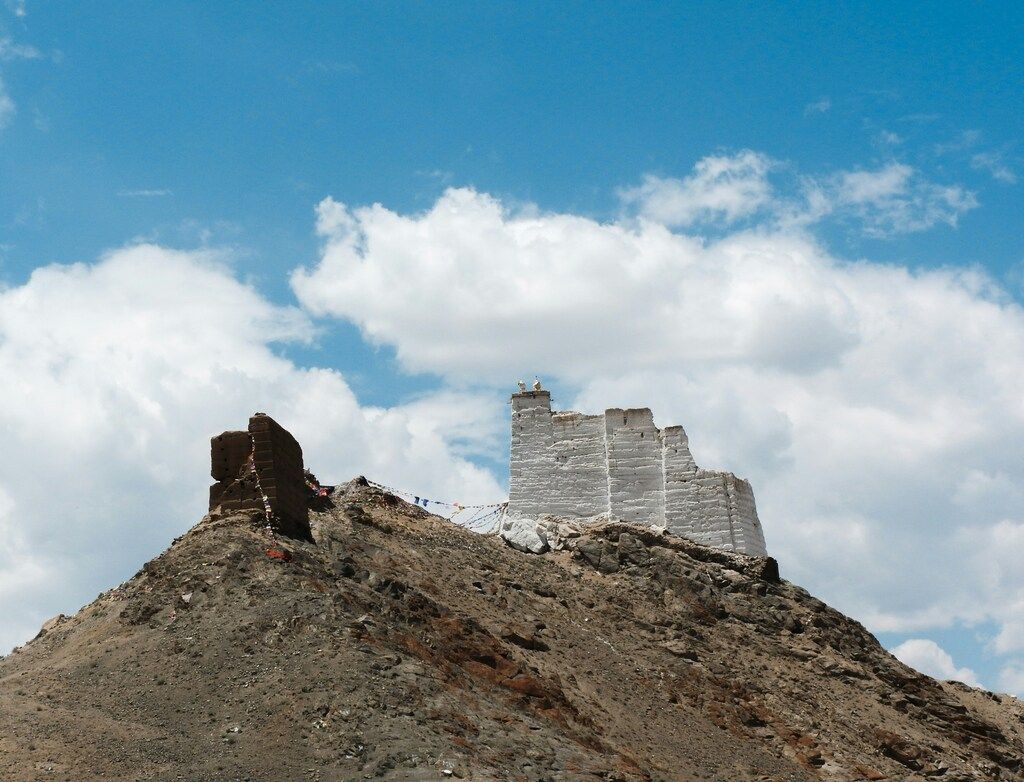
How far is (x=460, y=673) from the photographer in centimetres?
2500

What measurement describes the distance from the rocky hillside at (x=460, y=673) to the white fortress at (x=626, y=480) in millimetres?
676

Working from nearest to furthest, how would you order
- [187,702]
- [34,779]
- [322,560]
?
1. [34,779]
2. [187,702]
3. [322,560]

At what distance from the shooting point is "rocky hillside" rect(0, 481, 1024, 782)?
21672mm

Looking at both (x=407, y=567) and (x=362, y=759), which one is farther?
(x=407, y=567)

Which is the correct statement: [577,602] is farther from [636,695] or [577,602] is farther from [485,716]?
[485,716]

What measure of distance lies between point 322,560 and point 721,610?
11433mm

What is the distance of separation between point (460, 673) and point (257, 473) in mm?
5769

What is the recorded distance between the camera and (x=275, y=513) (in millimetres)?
28031

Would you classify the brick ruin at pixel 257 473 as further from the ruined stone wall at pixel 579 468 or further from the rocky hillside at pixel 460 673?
the ruined stone wall at pixel 579 468

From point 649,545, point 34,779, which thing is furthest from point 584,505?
point 34,779

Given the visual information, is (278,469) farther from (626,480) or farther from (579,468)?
(626,480)

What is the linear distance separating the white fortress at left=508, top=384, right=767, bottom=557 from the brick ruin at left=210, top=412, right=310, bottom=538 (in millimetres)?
9773

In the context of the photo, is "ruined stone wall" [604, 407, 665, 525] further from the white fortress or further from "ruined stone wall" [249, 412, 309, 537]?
"ruined stone wall" [249, 412, 309, 537]

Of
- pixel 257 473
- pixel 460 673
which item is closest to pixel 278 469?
pixel 257 473
